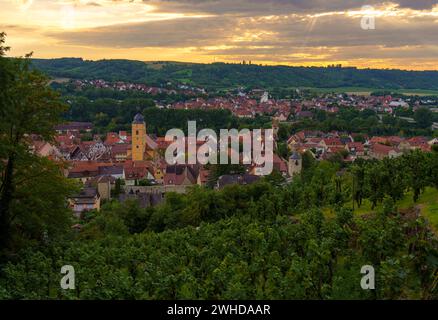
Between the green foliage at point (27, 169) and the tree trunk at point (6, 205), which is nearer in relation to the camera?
the green foliage at point (27, 169)

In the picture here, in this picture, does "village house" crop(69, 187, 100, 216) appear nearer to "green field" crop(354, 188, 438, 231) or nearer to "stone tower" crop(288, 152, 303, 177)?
"stone tower" crop(288, 152, 303, 177)

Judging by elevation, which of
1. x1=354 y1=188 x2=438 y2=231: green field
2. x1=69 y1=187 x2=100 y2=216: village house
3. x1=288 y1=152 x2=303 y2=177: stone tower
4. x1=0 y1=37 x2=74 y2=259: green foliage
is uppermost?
x1=0 y1=37 x2=74 y2=259: green foliage

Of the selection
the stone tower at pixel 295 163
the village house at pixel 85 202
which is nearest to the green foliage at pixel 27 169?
the village house at pixel 85 202

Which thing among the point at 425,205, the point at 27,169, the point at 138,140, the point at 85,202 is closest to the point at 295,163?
the point at 138,140

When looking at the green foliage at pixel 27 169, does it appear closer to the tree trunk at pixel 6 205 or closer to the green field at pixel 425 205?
the tree trunk at pixel 6 205

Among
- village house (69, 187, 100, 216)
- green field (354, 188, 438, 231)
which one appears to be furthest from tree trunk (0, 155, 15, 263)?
village house (69, 187, 100, 216)

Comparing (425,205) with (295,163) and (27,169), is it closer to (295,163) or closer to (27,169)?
(27,169)

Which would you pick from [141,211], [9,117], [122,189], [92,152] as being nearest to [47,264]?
[9,117]
